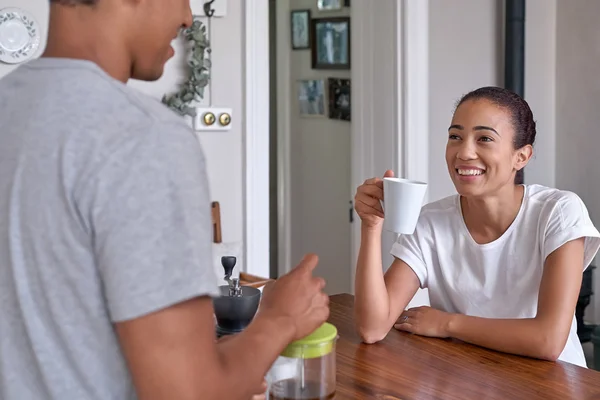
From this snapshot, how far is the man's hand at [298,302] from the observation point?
0.91 metres

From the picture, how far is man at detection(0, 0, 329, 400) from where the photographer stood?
2.37ft

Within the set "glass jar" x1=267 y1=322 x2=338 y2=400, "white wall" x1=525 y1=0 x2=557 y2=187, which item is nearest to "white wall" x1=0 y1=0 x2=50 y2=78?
"glass jar" x1=267 y1=322 x2=338 y2=400

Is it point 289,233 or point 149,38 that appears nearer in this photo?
point 149,38

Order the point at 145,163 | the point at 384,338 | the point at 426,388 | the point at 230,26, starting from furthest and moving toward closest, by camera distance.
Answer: the point at 230,26
the point at 384,338
the point at 426,388
the point at 145,163

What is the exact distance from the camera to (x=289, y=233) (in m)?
4.59

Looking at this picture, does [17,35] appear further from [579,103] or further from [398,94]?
[579,103]

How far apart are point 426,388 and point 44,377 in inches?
30.5

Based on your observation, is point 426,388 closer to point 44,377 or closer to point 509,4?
point 44,377

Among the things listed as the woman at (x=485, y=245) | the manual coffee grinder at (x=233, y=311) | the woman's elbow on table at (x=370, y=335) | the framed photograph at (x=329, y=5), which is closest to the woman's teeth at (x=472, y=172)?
the woman at (x=485, y=245)

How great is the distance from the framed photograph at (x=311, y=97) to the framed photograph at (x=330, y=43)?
0.33 feet

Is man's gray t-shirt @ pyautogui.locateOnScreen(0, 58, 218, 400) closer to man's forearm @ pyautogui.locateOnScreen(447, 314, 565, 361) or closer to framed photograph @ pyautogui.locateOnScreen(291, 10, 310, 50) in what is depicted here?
man's forearm @ pyautogui.locateOnScreen(447, 314, 565, 361)

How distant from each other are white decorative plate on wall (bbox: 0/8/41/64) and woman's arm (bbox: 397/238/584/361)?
171cm

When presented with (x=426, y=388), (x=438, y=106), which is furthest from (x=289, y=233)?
(x=426, y=388)

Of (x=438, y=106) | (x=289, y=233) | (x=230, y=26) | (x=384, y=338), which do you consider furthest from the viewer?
(x=289, y=233)
